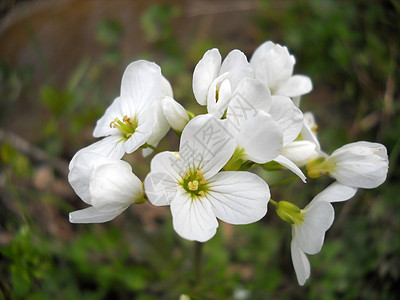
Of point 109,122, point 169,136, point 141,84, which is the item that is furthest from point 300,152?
point 169,136

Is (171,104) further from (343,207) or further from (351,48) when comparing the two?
(351,48)

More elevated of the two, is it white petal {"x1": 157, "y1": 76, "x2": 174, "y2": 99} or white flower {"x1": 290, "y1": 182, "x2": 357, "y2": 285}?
white petal {"x1": 157, "y1": 76, "x2": 174, "y2": 99}

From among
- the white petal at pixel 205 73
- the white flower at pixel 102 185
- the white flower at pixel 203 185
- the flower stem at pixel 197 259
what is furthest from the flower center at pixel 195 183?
the flower stem at pixel 197 259

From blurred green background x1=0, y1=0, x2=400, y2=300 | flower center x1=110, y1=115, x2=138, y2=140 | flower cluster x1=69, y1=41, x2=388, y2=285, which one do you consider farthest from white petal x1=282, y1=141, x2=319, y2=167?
blurred green background x1=0, y1=0, x2=400, y2=300

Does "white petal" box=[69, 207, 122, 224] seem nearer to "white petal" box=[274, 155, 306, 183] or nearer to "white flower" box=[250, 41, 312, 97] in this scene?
"white petal" box=[274, 155, 306, 183]

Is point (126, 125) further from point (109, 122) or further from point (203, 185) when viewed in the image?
point (203, 185)

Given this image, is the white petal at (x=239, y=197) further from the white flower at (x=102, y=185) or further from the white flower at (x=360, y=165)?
the white flower at (x=360, y=165)
